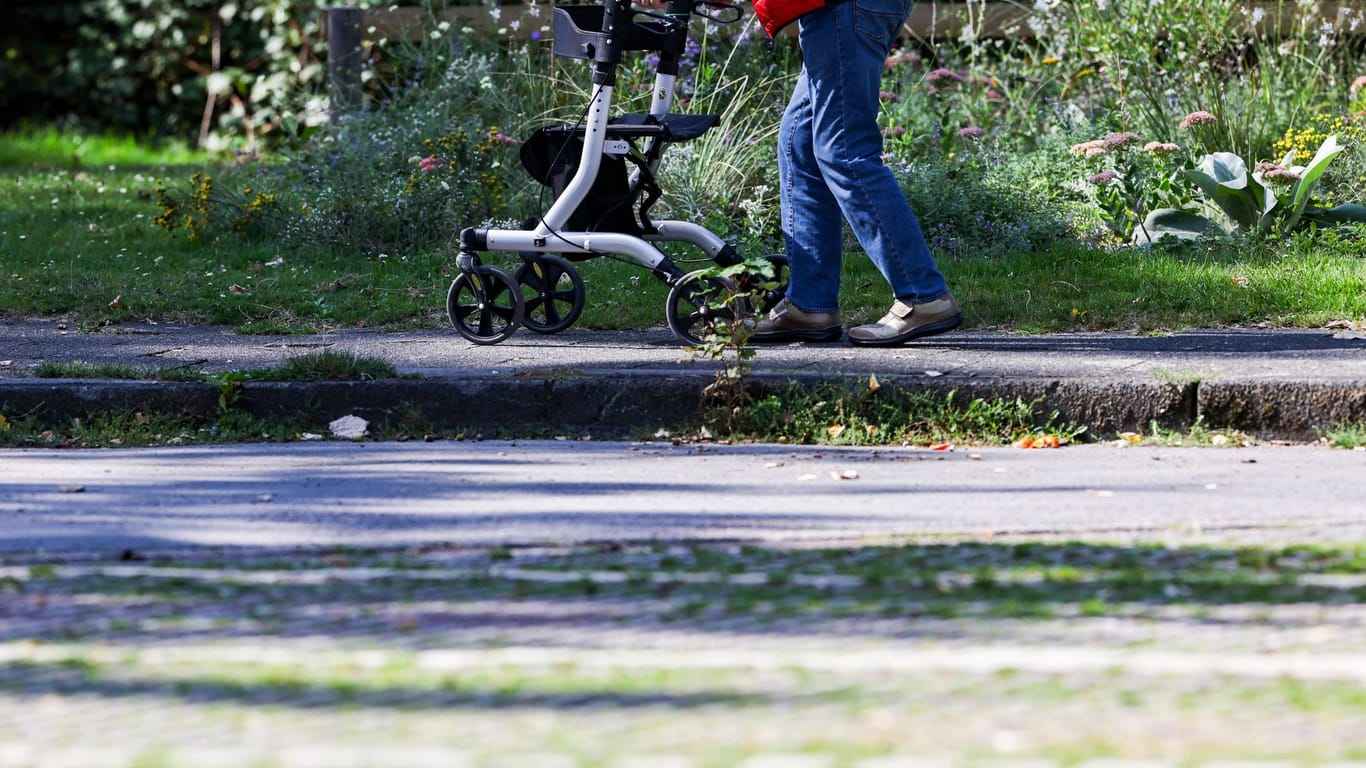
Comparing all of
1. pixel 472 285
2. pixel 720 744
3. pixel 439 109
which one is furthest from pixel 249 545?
pixel 439 109

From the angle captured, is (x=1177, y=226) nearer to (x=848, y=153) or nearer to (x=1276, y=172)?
(x=1276, y=172)

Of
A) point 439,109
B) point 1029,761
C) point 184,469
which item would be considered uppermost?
point 439,109

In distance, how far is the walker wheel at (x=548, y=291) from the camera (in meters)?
5.56

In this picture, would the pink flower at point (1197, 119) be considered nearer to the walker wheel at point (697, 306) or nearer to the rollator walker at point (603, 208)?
the rollator walker at point (603, 208)

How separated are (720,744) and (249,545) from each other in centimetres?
149

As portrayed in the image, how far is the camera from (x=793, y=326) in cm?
535

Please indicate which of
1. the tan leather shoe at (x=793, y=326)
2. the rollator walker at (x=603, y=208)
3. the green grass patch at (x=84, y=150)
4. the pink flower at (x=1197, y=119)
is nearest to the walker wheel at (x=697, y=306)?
the rollator walker at (x=603, y=208)

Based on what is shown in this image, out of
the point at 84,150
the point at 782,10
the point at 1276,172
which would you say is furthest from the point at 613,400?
the point at 84,150

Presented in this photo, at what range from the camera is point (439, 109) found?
8.48 meters

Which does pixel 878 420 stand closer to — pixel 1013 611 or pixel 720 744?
pixel 1013 611

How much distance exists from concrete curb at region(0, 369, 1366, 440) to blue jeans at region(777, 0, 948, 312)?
1.82ft

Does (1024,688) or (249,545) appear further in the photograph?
(249,545)

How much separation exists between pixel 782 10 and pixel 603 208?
3.07 feet

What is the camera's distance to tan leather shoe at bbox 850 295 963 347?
518cm
